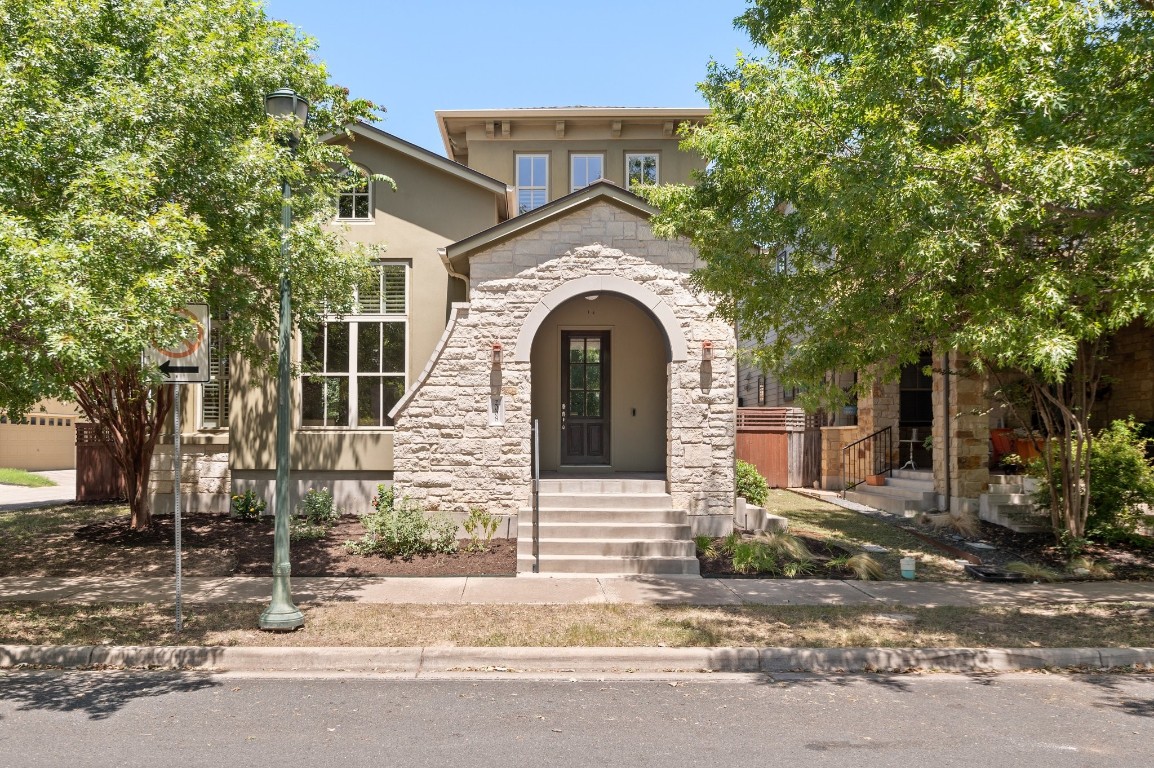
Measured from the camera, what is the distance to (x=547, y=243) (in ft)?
39.7

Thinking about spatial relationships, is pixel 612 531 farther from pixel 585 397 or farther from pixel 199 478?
pixel 199 478

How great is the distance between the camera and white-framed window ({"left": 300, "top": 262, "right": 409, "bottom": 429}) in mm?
13758

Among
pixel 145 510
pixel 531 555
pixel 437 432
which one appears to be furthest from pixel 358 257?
pixel 145 510

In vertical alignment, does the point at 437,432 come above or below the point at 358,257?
below

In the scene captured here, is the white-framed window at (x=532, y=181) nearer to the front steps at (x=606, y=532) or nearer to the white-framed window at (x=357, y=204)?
the white-framed window at (x=357, y=204)

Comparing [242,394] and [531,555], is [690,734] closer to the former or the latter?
[531,555]

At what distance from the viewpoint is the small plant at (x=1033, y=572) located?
977cm

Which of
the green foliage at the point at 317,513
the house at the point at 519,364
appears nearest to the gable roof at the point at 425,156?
the house at the point at 519,364

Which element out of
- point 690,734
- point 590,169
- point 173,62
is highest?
point 590,169

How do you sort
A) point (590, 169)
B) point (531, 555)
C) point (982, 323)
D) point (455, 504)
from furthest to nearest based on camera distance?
point (590, 169)
point (455, 504)
point (531, 555)
point (982, 323)

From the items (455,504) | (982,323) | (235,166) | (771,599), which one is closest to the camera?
(982,323)

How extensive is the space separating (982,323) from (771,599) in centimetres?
364

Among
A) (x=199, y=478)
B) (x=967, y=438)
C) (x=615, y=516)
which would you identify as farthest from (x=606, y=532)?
(x=199, y=478)

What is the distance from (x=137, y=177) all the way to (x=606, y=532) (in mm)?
6881
